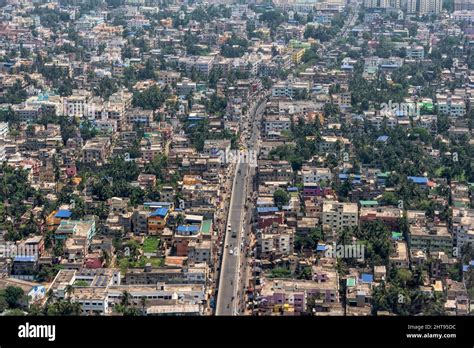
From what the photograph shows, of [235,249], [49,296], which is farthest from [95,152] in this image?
[49,296]

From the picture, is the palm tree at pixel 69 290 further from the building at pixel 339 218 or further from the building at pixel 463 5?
the building at pixel 463 5

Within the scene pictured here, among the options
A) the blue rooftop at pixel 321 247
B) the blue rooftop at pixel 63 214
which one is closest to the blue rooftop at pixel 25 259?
the blue rooftop at pixel 63 214

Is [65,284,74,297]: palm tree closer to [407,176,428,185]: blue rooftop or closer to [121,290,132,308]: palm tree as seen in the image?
[121,290,132,308]: palm tree

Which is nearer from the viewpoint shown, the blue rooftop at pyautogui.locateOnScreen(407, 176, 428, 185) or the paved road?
the paved road

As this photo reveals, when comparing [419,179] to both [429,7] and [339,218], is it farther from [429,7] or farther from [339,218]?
[429,7]

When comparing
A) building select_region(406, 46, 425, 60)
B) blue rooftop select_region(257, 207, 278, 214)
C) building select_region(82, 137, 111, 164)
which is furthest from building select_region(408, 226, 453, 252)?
building select_region(406, 46, 425, 60)
